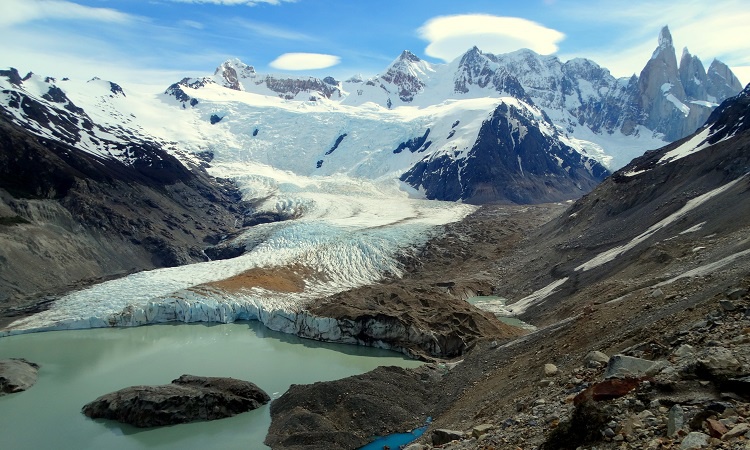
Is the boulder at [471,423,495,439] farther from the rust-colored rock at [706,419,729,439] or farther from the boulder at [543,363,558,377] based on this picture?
the rust-colored rock at [706,419,729,439]

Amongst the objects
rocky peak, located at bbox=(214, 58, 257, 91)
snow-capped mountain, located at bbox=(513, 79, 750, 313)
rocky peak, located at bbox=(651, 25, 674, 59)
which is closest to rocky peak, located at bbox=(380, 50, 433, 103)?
rocky peak, located at bbox=(214, 58, 257, 91)

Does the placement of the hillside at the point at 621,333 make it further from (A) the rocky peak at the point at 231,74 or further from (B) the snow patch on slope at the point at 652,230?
(A) the rocky peak at the point at 231,74

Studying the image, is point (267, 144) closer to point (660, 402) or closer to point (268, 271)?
point (268, 271)

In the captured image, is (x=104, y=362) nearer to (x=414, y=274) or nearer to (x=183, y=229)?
(x=414, y=274)

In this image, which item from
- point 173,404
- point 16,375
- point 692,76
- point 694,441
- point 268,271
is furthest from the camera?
point 692,76

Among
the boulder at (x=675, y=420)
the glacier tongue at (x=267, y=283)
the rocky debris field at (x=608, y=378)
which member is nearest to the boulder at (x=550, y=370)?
the rocky debris field at (x=608, y=378)

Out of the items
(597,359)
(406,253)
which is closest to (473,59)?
(406,253)
